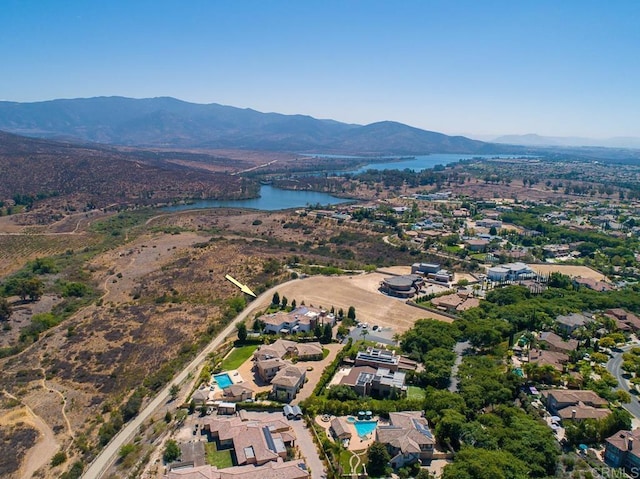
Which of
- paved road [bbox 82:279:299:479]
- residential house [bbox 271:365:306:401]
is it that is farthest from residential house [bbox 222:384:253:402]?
paved road [bbox 82:279:299:479]

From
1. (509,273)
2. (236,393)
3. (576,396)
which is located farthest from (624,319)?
(236,393)

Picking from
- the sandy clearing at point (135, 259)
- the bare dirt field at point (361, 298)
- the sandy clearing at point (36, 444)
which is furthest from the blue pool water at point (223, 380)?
the sandy clearing at point (135, 259)

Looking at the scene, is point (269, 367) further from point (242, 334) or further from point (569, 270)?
point (569, 270)

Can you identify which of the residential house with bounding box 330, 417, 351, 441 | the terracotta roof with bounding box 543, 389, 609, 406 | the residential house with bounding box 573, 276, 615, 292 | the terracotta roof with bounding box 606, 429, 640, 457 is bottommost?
the residential house with bounding box 330, 417, 351, 441

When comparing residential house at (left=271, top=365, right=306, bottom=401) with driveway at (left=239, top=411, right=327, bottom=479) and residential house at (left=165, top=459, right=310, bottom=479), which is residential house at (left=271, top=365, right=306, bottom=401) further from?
residential house at (left=165, top=459, right=310, bottom=479)

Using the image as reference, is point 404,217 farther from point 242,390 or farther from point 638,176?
point 638,176

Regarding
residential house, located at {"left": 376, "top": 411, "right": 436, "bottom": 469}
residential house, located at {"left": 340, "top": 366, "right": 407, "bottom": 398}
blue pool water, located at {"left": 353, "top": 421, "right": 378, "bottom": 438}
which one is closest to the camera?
residential house, located at {"left": 376, "top": 411, "right": 436, "bottom": 469}

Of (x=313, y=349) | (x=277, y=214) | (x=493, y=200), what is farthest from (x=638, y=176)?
(x=313, y=349)
